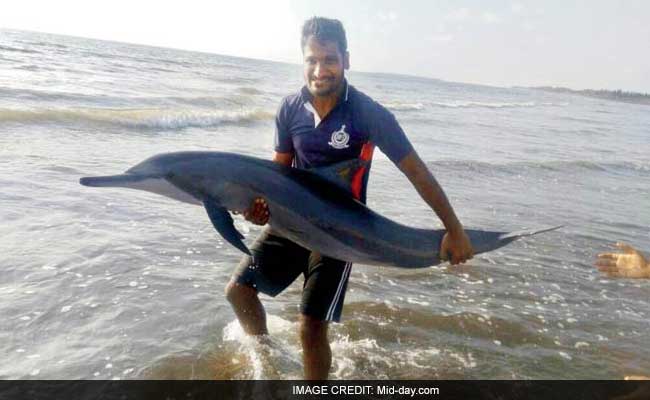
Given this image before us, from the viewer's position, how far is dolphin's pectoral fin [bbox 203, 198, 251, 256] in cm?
316

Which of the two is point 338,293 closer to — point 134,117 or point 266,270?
point 266,270

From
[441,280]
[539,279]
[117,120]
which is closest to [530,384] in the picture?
[441,280]

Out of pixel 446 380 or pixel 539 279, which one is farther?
pixel 539 279

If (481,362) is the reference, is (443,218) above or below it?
above

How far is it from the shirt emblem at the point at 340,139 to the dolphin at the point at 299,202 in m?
0.16

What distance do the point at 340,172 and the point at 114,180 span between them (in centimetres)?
136

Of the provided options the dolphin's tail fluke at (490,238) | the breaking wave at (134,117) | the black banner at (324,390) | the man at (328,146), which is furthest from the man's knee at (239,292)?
the breaking wave at (134,117)

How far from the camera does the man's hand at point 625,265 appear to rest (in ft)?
16.4

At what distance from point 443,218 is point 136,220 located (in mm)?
4566

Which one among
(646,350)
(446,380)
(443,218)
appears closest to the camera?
(443,218)

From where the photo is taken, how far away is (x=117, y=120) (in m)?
14.5

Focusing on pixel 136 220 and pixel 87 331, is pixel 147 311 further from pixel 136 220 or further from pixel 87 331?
pixel 136 220

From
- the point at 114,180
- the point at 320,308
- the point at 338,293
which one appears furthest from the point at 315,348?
the point at 114,180

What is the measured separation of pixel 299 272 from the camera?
3920 mm
